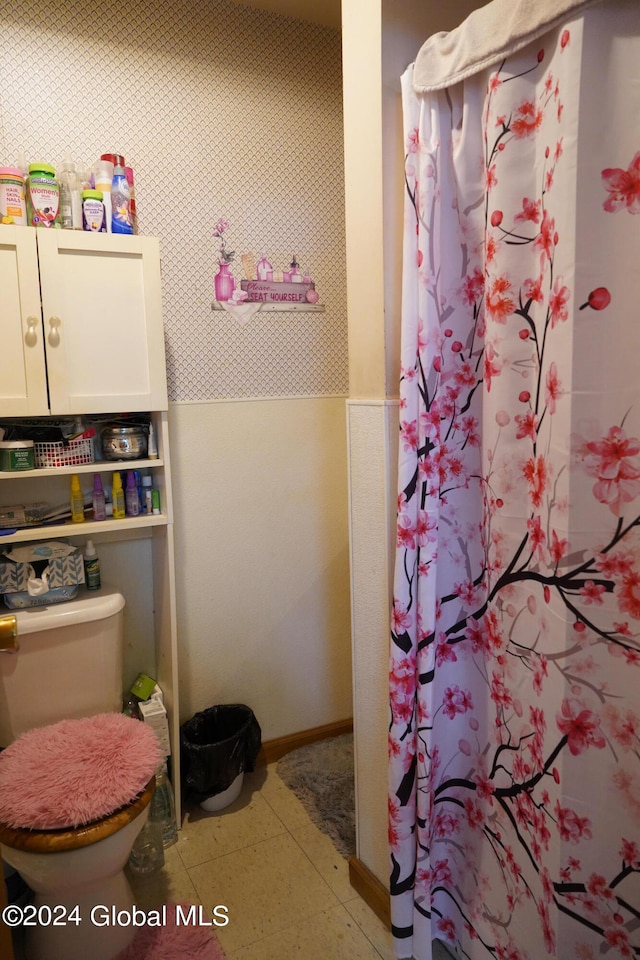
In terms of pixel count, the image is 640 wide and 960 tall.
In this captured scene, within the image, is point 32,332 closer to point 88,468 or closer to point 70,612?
point 88,468

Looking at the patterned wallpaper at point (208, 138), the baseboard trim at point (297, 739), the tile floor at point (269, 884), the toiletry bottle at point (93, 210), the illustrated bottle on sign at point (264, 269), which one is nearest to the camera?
the tile floor at point (269, 884)

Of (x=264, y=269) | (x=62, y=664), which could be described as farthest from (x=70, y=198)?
(x=62, y=664)

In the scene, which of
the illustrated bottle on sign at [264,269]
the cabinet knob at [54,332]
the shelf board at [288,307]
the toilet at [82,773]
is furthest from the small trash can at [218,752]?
the illustrated bottle on sign at [264,269]

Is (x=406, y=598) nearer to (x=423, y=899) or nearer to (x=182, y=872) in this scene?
(x=423, y=899)

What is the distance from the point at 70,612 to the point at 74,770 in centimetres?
42

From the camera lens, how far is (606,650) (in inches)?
39.8

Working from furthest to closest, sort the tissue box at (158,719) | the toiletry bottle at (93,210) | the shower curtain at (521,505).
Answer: the tissue box at (158,719) → the toiletry bottle at (93,210) → the shower curtain at (521,505)

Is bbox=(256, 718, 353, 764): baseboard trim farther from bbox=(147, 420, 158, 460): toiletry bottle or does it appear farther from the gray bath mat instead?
bbox=(147, 420, 158, 460): toiletry bottle

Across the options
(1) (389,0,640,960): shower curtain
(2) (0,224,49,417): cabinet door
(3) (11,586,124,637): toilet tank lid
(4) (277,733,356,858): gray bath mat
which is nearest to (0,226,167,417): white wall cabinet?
Result: (2) (0,224,49,417): cabinet door

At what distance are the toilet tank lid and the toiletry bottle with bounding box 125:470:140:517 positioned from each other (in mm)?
248

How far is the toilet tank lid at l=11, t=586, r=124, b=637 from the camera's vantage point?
1636 mm

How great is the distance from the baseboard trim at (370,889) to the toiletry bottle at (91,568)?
3.52ft

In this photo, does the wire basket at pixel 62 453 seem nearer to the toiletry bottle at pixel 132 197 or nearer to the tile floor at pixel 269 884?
the toiletry bottle at pixel 132 197

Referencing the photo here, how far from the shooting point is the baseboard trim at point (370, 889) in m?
1.55
